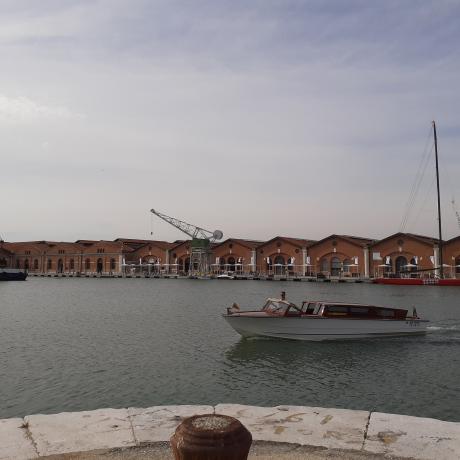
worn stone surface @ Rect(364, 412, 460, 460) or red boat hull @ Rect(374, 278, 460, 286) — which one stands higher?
red boat hull @ Rect(374, 278, 460, 286)

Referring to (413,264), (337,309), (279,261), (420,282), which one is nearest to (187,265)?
(279,261)

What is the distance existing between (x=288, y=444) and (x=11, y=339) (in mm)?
19542

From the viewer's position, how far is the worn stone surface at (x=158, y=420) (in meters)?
6.94

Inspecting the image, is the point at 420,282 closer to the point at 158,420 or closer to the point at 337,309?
the point at 337,309

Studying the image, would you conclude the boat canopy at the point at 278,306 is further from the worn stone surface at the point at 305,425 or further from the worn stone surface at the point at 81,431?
the worn stone surface at the point at 81,431

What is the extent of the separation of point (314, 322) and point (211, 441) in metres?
19.1

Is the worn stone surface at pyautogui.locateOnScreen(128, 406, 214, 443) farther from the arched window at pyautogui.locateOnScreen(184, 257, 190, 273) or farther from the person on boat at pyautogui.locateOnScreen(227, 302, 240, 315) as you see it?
the arched window at pyautogui.locateOnScreen(184, 257, 190, 273)

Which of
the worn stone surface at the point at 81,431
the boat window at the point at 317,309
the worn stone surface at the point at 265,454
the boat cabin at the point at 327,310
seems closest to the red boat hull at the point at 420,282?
the boat cabin at the point at 327,310

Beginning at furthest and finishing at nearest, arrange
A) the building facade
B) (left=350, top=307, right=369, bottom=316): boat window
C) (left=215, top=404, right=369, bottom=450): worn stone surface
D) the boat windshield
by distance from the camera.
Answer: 1. the building facade
2. (left=350, top=307, right=369, bottom=316): boat window
3. the boat windshield
4. (left=215, top=404, right=369, bottom=450): worn stone surface

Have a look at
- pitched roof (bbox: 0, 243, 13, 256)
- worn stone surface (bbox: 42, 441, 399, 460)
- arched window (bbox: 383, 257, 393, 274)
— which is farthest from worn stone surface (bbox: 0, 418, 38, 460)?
pitched roof (bbox: 0, 243, 13, 256)

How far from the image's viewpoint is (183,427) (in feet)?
14.5

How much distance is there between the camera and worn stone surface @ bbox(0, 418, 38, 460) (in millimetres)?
6305

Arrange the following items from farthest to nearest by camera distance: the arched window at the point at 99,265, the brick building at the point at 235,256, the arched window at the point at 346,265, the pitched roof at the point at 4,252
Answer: the pitched roof at the point at 4,252 → the arched window at the point at 99,265 → the brick building at the point at 235,256 → the arched window at the point at 346,265

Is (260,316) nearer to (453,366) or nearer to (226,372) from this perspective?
(226,372)
